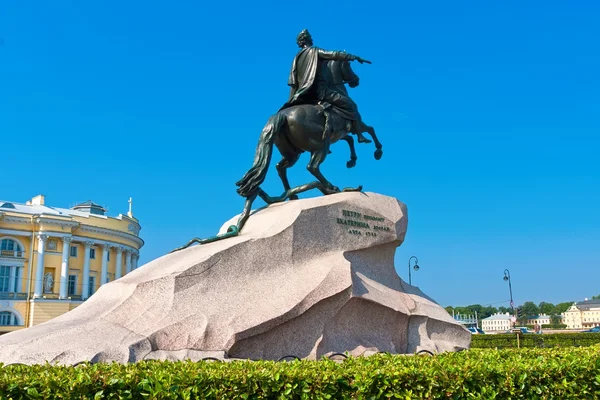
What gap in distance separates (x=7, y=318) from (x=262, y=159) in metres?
47.4

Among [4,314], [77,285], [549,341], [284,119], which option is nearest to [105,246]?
[77,285]

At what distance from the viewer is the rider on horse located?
11328 mm

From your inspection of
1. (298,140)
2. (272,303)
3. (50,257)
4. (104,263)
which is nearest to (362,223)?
(298,140)

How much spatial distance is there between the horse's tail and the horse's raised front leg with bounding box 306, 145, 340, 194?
3.05 ft

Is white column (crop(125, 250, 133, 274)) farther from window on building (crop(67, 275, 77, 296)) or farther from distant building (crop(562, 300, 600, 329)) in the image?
distant building (crop(562, 300, 600, 329))

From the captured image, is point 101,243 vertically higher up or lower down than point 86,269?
higher up

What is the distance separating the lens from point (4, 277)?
168ft

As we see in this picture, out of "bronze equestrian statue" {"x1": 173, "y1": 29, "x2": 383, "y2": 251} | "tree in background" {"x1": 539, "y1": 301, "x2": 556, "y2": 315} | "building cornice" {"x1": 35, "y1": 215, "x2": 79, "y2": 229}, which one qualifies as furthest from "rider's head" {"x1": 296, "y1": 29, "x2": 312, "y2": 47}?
"tree in background" {"x1": 539, "y1": 301, "x2": 556, "y2": 315}

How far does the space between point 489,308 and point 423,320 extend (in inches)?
6032

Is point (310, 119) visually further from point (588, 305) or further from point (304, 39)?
point (588, 305)

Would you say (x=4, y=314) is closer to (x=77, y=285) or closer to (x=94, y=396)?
(x=77, y=285)

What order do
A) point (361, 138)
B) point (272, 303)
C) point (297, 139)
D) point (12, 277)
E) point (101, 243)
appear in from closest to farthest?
point (272, 303) < point (297, 139) < point (361, 138) < point (12, 277) < point (101, 243)

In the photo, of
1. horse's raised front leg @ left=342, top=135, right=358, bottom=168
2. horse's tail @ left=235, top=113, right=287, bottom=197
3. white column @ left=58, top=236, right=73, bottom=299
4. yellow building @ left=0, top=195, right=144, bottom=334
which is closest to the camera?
horse's tail @ left=235, top=113, right=287, bottom=197

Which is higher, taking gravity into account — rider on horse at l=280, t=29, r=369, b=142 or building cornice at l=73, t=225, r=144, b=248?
building cornice at l=73, t=225, r=144, b=248
